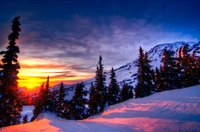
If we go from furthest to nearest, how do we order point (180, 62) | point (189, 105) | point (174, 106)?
point (180, 62) < point (174, 106) < point (189, 105)

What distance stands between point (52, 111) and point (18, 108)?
81.6ft

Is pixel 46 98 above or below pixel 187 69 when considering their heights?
below

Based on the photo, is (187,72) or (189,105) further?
(187,72)

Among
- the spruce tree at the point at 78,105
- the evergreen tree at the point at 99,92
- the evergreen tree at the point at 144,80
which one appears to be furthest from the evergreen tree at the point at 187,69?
the spruce tree at the point at 78,105

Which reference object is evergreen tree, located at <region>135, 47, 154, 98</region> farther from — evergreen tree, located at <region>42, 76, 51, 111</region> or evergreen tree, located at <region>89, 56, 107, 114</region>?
evergreen tree, located at <region>42, 76, 51, 111</region>

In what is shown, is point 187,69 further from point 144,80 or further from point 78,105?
point 78,105

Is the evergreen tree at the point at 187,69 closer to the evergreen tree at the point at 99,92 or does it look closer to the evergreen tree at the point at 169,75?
the evergreen tree at the point at 169,75

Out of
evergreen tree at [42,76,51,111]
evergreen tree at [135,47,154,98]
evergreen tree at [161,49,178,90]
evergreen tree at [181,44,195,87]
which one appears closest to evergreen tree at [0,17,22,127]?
evergreen tree at [42,76,51,111]

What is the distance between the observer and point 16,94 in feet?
61.6

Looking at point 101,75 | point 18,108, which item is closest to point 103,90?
point 101,75


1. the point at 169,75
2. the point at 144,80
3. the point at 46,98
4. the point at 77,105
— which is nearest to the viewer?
the point at 144,80

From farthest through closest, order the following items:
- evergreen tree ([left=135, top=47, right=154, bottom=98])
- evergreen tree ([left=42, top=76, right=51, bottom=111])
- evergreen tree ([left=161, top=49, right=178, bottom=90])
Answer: evergreen tree ([left=42, top=76, right=51, bottom=111]) < evergreen tree ([left=161, top=49, right=178, bottom=90]) < evergreen tree ([left=135, top=47, right=154, bottom=98])

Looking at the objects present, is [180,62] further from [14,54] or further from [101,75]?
[14,54]

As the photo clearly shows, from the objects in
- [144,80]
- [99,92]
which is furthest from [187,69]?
[99,92]
